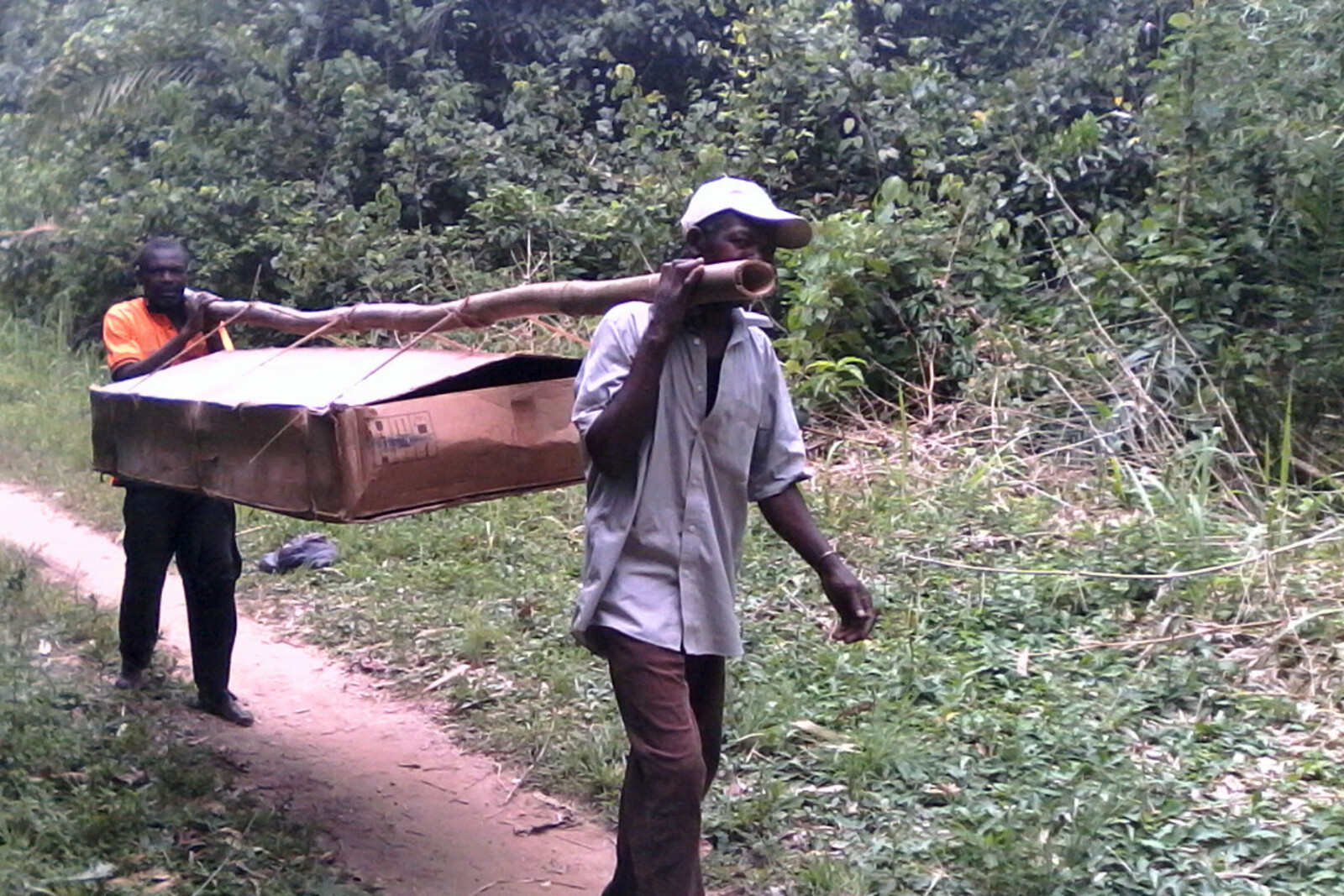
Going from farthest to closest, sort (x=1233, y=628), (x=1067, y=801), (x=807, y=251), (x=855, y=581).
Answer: (x=807, y=251), (x=1233, y=628), (x=1067, y=801), (x=855, y=581)

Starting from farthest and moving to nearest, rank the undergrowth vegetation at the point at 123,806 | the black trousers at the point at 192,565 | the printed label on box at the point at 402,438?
the black trousers at the point at 192,565 < the undergrowth vegetation at the point at 123,806 < the printed label on box at the point at 402,438

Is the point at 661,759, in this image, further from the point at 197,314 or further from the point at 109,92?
the point at 109,92

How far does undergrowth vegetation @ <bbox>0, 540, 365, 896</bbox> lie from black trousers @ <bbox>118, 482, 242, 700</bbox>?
27 centimetres

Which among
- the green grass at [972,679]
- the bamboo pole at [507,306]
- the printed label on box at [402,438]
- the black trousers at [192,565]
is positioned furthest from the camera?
the black trousers at [192,565]

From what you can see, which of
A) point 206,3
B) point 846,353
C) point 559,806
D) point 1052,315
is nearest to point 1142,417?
point 1052,315

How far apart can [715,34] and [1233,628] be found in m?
7.89

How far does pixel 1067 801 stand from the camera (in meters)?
3.78

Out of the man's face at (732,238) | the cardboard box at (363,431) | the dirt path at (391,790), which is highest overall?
the man's face at (732,238)

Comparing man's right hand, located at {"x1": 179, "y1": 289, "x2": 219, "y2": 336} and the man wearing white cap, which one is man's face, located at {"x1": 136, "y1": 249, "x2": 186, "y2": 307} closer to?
man's right hand, located at {"x1": 179, "y1": 289, "x2": 219, "y2": 336}

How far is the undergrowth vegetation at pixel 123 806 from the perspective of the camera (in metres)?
3.48

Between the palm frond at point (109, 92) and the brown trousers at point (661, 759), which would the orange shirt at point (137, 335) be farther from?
the palm frond at point (109, 92)

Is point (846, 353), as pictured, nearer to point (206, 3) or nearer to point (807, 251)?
point (807, 251)

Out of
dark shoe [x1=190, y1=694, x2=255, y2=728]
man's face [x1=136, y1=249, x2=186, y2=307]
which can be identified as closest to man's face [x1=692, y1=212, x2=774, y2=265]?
man's face [x1=136, y1=249, x2=186, y2=307]

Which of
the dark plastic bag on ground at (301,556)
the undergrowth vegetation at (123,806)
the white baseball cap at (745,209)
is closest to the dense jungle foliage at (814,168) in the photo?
the dark plastic bag on ground at (301,556)
